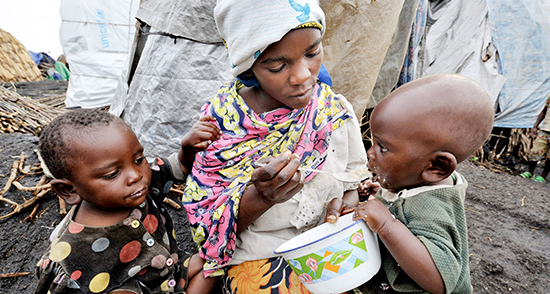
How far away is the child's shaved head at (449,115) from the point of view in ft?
2.85

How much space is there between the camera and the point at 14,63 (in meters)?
8.08

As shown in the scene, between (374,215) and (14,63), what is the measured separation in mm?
11085

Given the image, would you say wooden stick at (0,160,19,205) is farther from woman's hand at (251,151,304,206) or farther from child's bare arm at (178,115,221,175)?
woman's hand at (251,151,304,206)

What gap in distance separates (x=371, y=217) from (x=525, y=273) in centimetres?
204

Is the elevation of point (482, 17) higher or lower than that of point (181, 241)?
higher

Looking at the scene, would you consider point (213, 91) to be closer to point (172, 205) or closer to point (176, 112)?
point (176, 112)

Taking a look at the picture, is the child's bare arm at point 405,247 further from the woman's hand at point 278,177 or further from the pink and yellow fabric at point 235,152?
the pink and yellow fabric at point 235,152


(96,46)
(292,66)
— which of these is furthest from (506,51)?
(96,46)

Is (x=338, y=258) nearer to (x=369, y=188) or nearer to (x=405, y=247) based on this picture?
(x=405, y=247)

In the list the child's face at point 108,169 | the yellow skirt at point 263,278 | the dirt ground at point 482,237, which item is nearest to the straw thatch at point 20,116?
the dirt ground at point 482,237

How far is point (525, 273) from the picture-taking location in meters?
2.01

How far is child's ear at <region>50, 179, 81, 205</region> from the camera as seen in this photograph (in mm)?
1052

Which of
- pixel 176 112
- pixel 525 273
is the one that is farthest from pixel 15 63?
pixel 525 273

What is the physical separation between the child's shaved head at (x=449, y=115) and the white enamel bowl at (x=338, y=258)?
0.37 m
